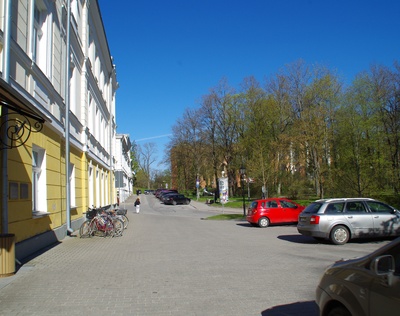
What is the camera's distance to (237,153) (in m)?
51.3

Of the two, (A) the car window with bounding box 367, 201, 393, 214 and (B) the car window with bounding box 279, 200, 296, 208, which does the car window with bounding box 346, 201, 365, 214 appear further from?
(B) the car window with bounding box 279, 200, 296, 208

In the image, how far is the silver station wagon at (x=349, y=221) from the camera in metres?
12.4

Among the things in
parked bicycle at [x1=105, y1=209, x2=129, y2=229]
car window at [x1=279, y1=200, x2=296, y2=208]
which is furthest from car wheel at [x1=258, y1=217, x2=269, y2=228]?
parked bicycle at [x1=105, y1=209, x2=129, y2=229]

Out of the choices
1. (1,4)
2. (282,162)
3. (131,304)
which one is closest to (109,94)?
(282,162)

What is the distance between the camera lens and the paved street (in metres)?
5.57

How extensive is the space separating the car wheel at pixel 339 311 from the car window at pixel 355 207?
9726mm

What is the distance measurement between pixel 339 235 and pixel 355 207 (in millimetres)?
1168

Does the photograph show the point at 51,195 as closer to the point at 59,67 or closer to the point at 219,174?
the point at 59,67

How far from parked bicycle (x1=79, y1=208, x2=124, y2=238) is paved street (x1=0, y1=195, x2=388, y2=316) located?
2.72 metres

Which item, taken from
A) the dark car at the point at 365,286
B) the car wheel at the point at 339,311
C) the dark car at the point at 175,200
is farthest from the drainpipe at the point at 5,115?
the dark car at the point at 175,200

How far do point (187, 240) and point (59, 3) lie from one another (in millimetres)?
10196

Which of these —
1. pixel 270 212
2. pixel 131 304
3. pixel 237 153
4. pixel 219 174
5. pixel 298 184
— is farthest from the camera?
pixel 219 174

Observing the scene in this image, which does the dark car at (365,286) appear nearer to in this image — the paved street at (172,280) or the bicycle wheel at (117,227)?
the paved street at (172,280)

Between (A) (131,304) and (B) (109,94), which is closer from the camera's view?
(A) (131,304)
